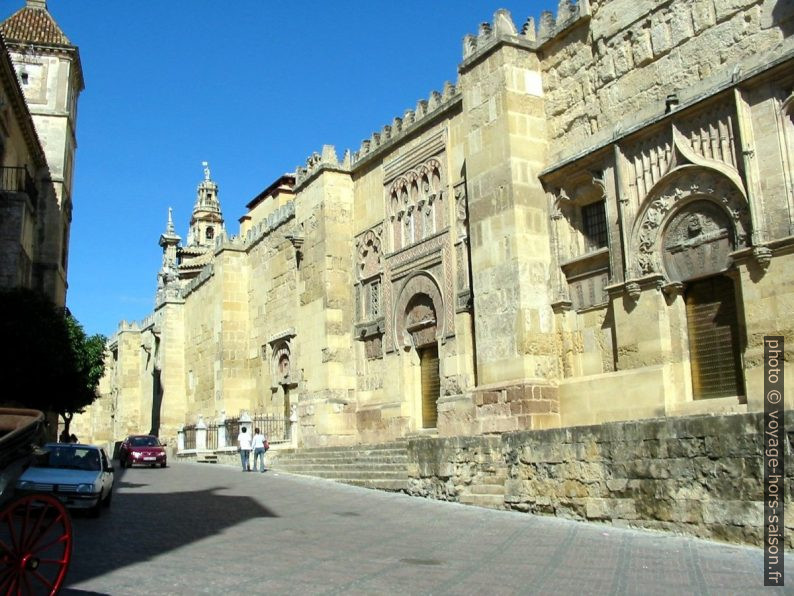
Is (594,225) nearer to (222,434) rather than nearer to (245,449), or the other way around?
(245,449)

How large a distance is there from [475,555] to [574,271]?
22.6ft

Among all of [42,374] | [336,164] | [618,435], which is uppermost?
[336,164]

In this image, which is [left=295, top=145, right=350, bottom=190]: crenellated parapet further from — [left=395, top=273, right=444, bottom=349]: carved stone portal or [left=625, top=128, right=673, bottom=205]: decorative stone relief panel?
[left=625, top=128, right=673, bottom=205]: decorative stone relief panel

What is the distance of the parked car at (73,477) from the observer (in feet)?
36.0

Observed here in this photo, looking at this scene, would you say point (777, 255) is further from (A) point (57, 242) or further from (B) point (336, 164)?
(A) point (57, 242)

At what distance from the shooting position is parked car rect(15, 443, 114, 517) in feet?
36.0

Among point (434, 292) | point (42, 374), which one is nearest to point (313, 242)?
point (434, 292)

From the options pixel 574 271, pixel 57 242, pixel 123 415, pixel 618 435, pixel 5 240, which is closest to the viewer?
pixel 618 435

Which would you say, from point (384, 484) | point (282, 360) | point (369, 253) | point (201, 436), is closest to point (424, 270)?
point (369, 253)

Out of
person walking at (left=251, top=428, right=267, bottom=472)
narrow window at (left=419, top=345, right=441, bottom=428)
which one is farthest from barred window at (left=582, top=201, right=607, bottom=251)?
person walking at (left=251, top=428, right=267, bottom=472)

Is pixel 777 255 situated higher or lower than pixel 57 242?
lower

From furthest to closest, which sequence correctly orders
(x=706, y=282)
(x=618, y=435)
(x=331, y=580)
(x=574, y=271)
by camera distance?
(x=574, y=271)
(x=706, y=282)
(x=618, y=435)
(x=331, y=580)

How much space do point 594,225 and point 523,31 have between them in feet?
13.7

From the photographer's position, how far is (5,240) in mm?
21656
